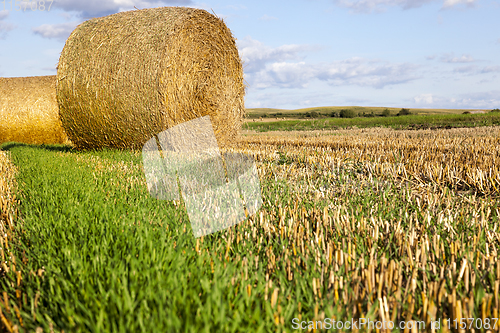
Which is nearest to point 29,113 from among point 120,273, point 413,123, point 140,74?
point 140,74

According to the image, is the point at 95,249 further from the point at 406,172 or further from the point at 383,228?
the point at 406,172

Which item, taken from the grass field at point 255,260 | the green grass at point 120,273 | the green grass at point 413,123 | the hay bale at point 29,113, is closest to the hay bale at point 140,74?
the grass field at point 255,260

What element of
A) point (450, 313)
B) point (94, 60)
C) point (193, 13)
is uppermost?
point (193, 13)

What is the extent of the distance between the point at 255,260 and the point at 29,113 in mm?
12945

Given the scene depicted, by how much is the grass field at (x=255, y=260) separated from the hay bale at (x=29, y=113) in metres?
9.31

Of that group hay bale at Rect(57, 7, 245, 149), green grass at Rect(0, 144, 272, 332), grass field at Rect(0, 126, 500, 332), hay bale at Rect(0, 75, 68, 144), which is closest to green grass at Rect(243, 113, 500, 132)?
hay bale at Rect(57, 7, 245, 149)

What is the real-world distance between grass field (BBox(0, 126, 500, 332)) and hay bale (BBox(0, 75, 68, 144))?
9.31 metres

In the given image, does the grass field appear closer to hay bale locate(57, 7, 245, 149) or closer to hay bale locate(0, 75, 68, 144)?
hay bale locate(57, 7, 245, 149)

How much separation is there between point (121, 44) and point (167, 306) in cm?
718

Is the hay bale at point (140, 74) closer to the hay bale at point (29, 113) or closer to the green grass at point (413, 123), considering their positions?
the hay bale at point (29, 113)

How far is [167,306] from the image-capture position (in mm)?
1455

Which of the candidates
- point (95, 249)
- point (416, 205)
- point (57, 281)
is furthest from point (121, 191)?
point (416, 205)

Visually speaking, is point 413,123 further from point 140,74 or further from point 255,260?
point 255,260

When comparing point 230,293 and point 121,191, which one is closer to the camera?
point 230,293
